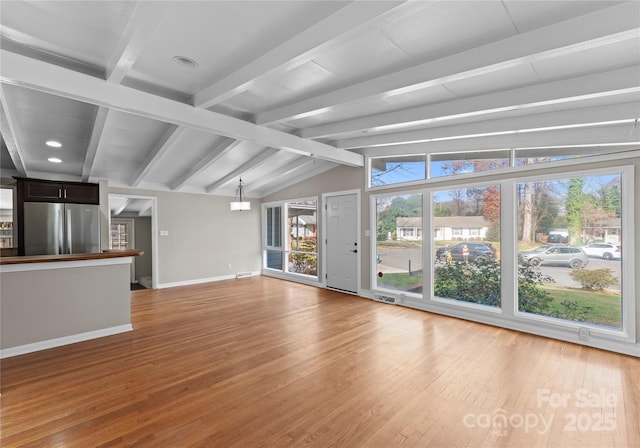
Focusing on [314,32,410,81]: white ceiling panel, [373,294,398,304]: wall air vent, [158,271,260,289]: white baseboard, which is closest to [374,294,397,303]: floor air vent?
[373,294,398,304]: wall air vent

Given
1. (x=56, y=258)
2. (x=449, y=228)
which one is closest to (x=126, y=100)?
(x=56, y=258)

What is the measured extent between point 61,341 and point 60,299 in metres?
0.48

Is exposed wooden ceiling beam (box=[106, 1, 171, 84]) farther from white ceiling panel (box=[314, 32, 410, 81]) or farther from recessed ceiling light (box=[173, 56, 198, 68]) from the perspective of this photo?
white ceiling panel (box=[314, 32, 410, 81])

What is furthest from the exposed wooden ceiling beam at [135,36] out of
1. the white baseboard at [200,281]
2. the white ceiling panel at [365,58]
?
the white baseboard at [200,281]

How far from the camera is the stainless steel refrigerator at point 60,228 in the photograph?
5023mm

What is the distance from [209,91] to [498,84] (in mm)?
2864

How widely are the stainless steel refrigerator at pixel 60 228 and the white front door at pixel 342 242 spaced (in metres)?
4.59

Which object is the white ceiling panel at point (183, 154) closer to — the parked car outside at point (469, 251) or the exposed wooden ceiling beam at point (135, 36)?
the exposed wooden ceiling beam at point (135, 36)

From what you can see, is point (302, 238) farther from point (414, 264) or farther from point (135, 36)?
point (135, 36)

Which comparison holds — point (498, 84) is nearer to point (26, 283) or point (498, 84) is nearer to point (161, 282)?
point (26, 283)

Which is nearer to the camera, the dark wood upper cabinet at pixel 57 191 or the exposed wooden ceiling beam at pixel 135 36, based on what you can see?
the exposed wooden ceiling beam at pixel 135 36

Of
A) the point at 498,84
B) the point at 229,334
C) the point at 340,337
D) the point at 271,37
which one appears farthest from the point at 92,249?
the point at 498,84

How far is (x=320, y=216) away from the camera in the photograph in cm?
675

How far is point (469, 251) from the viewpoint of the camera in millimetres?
4496
